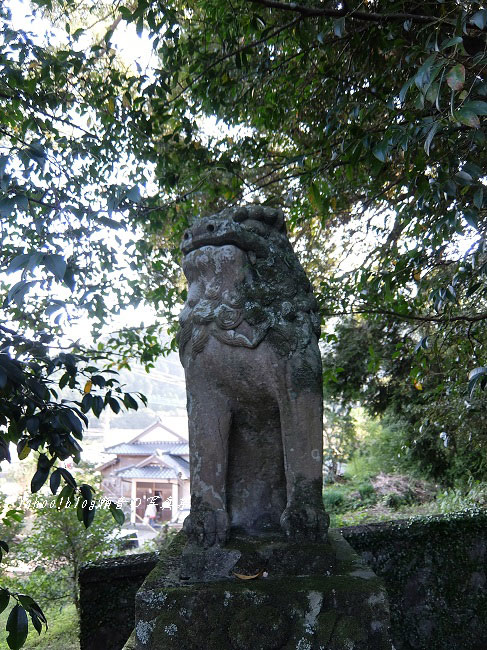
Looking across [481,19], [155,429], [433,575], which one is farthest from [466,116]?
[155,429]

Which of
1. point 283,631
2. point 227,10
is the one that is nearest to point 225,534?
point 283,631

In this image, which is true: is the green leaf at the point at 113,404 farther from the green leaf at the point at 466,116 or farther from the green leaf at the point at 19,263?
the green leaf at the point at 466,116

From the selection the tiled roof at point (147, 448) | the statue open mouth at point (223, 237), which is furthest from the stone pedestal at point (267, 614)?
the tiled roof at point (147, 448)

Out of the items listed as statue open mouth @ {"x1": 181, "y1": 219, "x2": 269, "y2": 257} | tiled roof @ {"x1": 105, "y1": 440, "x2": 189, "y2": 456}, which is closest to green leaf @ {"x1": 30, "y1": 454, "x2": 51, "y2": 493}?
statue open mouth @ {"x1": 181, "y1": 219, "x2": 269, "y2": 257}

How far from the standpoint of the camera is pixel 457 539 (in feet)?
13.1

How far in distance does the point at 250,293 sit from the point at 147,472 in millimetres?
10856

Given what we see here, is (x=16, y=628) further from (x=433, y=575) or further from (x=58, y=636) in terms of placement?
(x=58, y=636)

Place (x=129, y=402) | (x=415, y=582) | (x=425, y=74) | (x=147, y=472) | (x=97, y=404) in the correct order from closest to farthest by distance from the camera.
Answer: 1. (x=425, y=74)
2. (x=97, y=404)
3. (x=129, y=402)
4. (x=415, y=582)
5. (x=147, y=472)

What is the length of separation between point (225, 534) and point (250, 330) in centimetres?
75

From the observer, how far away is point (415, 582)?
→ 392 centimetres

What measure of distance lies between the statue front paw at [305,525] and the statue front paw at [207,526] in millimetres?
221

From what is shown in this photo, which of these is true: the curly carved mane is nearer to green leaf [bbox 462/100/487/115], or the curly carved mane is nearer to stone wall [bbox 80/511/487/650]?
green leaf [bbox 462/100/487/115]

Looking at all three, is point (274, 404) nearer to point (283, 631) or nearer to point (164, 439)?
point (283, 631)

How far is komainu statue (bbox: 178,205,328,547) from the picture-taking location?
6.34 feet
